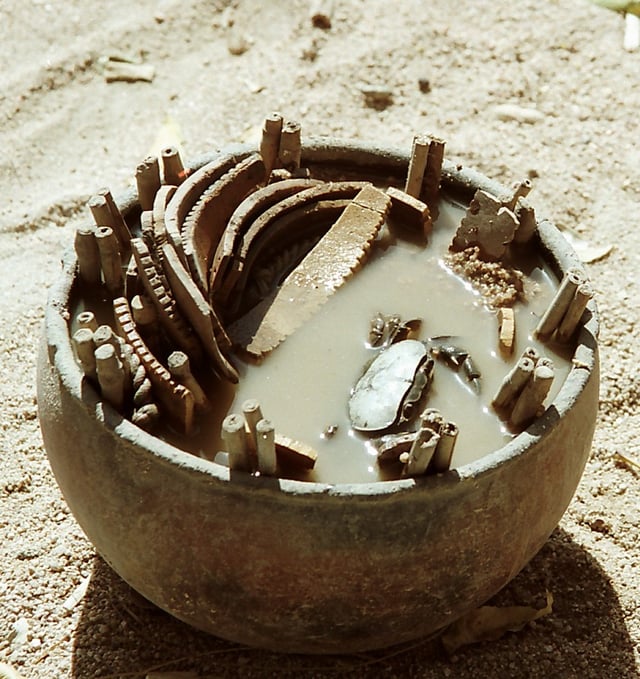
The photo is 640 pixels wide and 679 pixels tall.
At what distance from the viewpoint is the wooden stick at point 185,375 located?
7.79 feet

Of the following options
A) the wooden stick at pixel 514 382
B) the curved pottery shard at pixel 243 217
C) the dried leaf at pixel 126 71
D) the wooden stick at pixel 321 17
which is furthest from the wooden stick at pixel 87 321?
the wooden stick at pixel 321 17

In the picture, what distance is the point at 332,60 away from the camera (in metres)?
4.94

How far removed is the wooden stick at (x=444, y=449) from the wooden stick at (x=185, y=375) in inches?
22.9

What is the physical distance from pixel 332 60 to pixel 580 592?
9.45 ft

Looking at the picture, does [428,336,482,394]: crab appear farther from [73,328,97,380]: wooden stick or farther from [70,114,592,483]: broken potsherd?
[73,328,97,380]: wooden stick

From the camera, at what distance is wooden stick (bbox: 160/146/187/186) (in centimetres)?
280

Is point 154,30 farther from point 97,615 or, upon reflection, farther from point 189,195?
point 97,615

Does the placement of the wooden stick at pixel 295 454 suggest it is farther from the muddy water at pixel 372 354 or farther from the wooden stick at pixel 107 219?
the wooden stick at pixel 107 219

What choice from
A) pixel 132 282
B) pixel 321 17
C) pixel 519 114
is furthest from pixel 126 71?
pixel 132 282

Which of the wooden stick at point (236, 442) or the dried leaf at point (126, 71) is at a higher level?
the wooden stick at point (236, 442)

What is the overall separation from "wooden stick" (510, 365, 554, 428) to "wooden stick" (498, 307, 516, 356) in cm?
23

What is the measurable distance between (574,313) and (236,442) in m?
0.96

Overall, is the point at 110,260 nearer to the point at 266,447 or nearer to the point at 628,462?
the point at 266,447

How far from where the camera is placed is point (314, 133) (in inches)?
182
